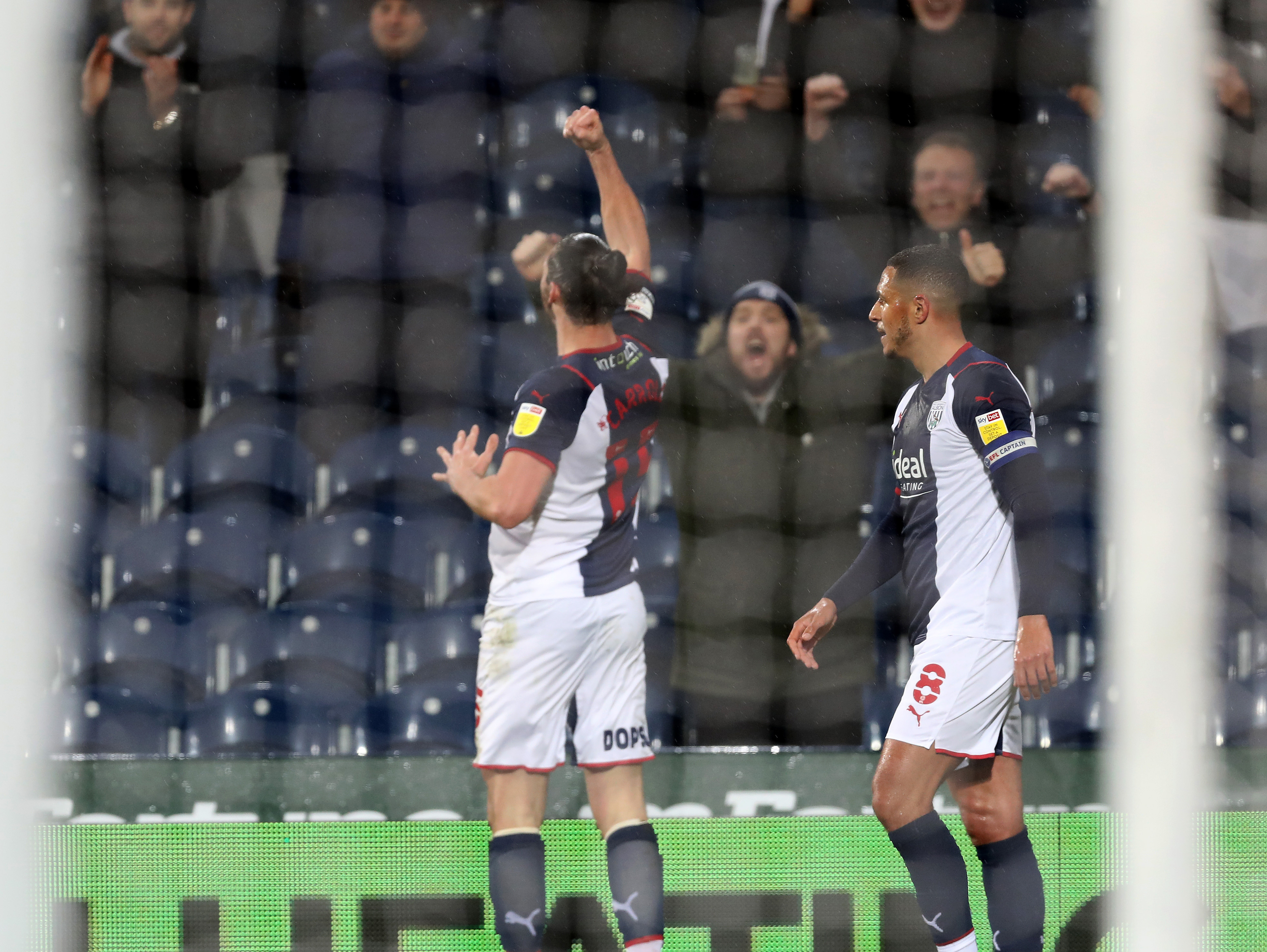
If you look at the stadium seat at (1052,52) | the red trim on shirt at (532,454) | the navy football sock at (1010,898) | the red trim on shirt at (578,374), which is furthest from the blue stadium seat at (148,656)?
the stadium seat at (1052,52)

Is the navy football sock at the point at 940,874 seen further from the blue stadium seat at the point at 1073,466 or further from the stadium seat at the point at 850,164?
the stadium seat at the point at 850,164

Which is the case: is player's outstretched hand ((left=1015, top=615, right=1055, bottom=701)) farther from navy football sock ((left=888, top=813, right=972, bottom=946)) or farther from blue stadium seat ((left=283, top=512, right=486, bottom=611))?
blue stadium seat ((left=283, top=512, right=486, bottom=611))

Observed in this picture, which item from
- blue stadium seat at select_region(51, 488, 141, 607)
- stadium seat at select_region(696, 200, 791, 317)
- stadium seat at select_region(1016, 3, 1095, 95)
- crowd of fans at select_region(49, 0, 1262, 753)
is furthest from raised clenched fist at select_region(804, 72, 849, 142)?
blue stadium seat at select_region(51, 488, 141, 607)

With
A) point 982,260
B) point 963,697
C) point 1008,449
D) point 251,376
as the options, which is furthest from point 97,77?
point 963,697

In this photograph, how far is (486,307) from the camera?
212 centimetres

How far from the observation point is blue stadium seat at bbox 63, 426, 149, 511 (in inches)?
81.5

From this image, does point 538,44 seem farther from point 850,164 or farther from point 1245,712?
point 1245,712

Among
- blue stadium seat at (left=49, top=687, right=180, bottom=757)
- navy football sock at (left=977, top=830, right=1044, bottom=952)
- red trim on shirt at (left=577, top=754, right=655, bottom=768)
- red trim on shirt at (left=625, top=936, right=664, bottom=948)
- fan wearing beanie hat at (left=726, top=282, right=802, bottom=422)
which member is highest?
fan wearing beanie hat at (left=726, top=282, right=802, bottom=422)

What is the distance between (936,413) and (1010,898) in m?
0.66

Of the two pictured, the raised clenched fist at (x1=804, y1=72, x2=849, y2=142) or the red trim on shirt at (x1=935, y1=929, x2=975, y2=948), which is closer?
the red trim on shirt at (x1=935, y1=929, x2=975, y2=948)

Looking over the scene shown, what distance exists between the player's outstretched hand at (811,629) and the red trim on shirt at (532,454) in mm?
438

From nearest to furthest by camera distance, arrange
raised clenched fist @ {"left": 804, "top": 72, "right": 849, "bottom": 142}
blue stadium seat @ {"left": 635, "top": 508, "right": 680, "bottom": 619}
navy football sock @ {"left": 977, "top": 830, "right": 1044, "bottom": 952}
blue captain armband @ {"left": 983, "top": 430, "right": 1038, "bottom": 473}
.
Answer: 1. blue captain armband @ {"left": 983, "top": 430, "right": 1038, "bottom": 473}
2. navy football sock @ {"left": 977, "top": 830, "right": 1044, "bottom": 952}
3. blue stadium seat @ {"left": 635, "top": 508, "right": 680, "bottom": 619}
4. raised clenched fist @ {"left": 804, "top": 72, "right": 849, "bottom": 142}

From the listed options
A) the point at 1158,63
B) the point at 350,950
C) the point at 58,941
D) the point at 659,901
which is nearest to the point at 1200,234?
the point at 1158,63

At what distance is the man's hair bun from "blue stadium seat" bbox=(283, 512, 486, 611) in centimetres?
50
